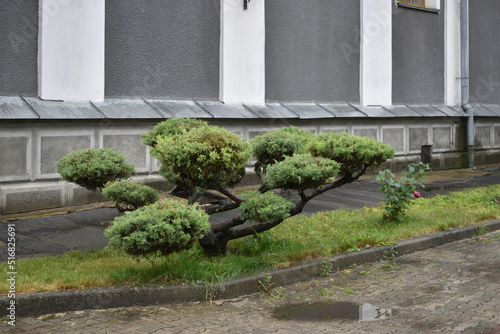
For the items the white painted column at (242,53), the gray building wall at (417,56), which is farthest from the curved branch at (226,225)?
the gray building wall at (417,56)

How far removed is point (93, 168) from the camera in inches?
274

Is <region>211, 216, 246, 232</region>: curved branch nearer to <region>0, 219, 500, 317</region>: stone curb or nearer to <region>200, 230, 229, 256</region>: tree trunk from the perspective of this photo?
<region>200, 230, 229, 256</region>: tree trunk

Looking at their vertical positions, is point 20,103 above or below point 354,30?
below

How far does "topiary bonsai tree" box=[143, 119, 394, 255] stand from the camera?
6059mm

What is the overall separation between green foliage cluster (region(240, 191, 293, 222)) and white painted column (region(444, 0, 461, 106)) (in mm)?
13289

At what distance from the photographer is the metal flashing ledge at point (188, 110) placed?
33.2ft

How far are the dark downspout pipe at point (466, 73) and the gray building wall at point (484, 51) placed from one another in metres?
0.83

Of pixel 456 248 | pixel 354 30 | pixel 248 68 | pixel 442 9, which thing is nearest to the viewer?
pixel 456 248

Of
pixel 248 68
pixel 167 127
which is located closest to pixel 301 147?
pixel 167 127

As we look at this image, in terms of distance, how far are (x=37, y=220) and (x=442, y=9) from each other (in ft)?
44.1

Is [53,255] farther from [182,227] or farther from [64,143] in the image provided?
[64,143]

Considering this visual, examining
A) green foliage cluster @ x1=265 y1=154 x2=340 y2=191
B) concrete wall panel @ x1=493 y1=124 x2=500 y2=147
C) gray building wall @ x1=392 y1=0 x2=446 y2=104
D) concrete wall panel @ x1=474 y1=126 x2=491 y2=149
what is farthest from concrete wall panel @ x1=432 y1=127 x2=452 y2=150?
green foliage cluster @ x1=265 y1=154 x2=340 y2=191

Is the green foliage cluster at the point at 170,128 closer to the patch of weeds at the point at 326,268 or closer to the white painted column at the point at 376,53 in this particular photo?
the patch of weeds at the point at 326,268

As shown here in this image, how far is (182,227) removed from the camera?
18.4 ft
